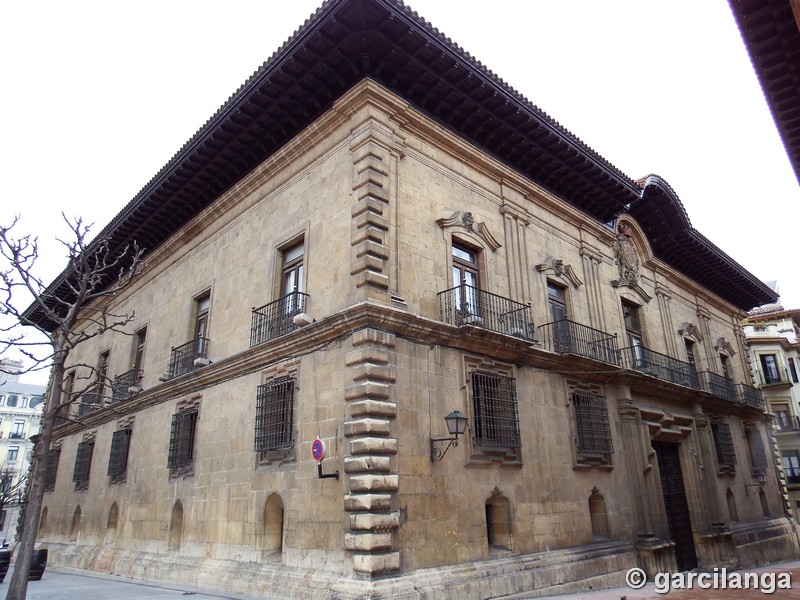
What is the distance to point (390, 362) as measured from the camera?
10.0 metres

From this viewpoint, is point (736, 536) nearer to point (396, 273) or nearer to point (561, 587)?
point (561, 587)

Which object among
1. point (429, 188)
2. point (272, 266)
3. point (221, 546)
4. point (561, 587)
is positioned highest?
point (429, 188)

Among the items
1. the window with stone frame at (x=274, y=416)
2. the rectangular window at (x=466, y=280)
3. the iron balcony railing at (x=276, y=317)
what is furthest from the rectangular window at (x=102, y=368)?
the rectangular window at (x=466, y=280)

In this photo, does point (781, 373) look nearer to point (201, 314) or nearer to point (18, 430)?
point (201, 314)

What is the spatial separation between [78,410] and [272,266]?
13333 mm

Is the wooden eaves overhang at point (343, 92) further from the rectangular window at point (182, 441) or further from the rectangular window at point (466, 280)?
the rectangular window at point (182, 441)

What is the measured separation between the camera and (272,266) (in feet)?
42.3

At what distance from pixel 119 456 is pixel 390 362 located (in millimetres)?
11123

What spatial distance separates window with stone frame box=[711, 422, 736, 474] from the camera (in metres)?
19.3

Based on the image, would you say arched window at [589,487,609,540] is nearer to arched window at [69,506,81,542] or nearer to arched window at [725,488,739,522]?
arched window at [725,488,739,522]

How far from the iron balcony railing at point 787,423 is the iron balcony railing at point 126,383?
38.2 m

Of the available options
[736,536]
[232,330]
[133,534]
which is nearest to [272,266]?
[232,330]

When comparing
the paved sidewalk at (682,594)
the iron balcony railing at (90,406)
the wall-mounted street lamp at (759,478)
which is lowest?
the paved sidewalk at (682,594)

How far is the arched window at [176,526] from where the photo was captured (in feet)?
44.4
